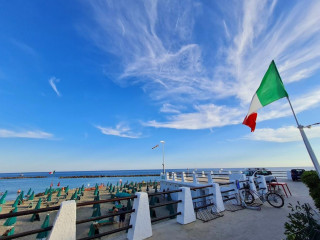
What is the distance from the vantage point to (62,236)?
344 cm

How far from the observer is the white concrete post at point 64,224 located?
341 cm

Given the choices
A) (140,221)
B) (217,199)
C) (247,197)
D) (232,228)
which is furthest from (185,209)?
(247,197)

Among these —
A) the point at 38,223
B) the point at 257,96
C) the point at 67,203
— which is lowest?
the point at 38,223

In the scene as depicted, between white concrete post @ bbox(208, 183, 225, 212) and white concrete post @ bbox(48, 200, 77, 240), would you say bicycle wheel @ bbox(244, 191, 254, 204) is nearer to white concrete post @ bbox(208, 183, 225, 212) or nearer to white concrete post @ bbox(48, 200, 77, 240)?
white concrete post @ bbox(208, 183, 225, 212)

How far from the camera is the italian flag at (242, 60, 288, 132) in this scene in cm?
505

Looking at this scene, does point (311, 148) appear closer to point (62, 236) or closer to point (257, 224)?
point (257, 224)

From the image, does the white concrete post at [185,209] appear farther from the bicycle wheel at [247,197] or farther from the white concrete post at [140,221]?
the bicycle wheel at [247,197]

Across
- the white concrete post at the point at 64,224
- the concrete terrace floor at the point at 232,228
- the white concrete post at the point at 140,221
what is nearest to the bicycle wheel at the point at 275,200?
the concrete terrace floor at the point at 232,228

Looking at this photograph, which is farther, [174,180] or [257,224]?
[174,180]

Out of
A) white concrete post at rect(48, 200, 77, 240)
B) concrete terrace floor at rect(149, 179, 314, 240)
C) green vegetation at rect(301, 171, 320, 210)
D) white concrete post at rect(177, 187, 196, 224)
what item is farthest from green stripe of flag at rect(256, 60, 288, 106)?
white concrete post at rect(48, 200, 77, 240)

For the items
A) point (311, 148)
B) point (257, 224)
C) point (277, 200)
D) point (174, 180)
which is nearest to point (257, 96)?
point (311, 148)

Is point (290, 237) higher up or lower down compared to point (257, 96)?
lower down

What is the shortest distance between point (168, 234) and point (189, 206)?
4.53 feet

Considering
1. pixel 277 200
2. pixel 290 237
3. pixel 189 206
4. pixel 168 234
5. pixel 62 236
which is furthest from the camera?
pixel 277 200
